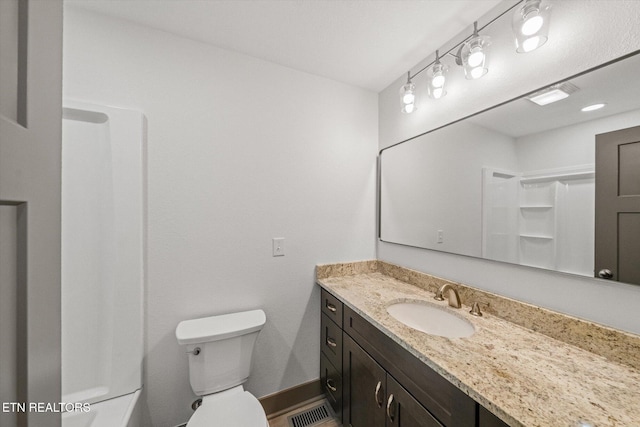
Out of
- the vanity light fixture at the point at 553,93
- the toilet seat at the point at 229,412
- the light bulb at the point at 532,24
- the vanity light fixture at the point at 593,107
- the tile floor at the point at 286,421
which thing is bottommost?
the tile floor at the point at 286,421

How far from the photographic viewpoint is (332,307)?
154 cm

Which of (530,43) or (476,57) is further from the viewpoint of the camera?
(476,57)

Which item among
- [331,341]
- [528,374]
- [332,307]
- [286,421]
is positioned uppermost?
[528,374]

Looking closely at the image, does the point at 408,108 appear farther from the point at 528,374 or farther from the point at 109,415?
the point at 109,415

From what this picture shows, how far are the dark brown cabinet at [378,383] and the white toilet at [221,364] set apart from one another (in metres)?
0.50

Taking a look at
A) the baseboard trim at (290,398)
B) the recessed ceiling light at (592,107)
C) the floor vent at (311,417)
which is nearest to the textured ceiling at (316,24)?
the recessed ceiling light at (592,107)

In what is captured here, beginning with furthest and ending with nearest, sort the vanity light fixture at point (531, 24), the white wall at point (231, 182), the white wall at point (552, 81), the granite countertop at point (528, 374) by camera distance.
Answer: the white wall at point (231, 182)
the vanity light fixture at point (531, 24)
the white wall at point (552, 81)
the granite countertop at point (528, 374)

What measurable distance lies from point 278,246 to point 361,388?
3.09 feet

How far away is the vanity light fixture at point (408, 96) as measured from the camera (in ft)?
5.04

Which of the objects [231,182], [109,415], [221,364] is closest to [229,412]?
[221,364]

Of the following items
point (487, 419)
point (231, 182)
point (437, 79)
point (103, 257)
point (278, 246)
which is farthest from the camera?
point (278, 246)

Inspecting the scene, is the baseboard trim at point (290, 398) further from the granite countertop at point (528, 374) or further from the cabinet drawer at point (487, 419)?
the cabinet drawer at point (487, 419)

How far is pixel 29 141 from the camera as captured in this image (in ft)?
1.30

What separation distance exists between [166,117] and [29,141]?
1.09 meters
